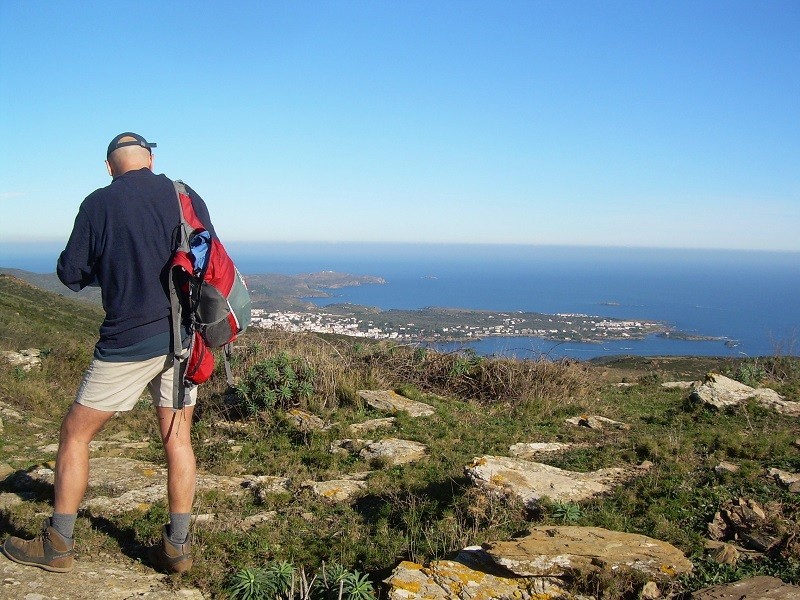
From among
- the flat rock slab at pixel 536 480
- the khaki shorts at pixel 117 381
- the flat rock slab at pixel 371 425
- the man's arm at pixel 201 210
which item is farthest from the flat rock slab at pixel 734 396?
the khaki shorts at pixel 117 381

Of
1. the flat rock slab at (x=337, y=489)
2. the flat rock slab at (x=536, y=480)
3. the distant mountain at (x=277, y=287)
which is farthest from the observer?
the distant mountain at (x=277, y=287)

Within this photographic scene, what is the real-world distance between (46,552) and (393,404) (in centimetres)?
429

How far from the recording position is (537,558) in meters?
2.84

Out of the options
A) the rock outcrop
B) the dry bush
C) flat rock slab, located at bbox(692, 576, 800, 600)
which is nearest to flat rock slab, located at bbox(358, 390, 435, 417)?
the dry bush

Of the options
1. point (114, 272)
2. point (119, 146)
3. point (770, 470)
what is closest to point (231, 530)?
point (114, 272)

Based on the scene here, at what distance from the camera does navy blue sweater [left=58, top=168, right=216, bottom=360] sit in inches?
111

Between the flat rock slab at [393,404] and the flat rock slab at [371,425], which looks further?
the flat rock slab at [393,404]

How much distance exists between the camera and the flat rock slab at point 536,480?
4000 mm

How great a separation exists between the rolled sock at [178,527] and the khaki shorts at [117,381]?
65 cm

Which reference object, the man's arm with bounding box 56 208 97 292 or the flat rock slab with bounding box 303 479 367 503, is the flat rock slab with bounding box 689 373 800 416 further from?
the man's arm with bounding box 56 208 97 292

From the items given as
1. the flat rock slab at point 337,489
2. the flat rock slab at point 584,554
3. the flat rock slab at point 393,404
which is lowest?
the flat rock slab at point 337,489

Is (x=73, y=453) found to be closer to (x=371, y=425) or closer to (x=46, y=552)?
(x=46, y=552)

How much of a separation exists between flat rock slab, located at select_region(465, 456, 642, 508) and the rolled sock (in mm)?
1977

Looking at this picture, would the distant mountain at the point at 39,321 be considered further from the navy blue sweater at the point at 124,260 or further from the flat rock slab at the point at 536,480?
the flat rock slab at the point at 536,480
